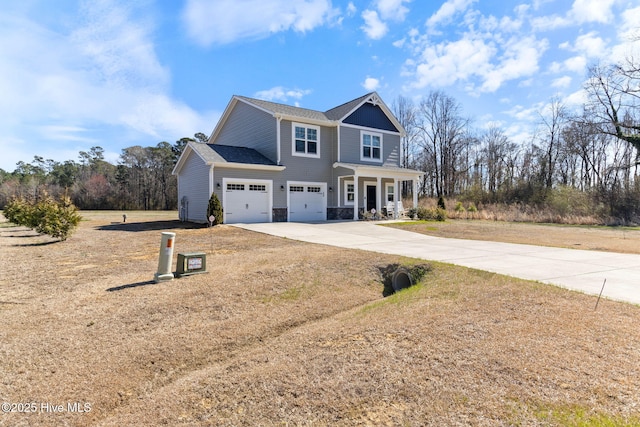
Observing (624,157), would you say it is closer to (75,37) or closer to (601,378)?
(601,378)

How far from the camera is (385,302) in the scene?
5.04m

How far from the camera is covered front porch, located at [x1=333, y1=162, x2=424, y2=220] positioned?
19.5m

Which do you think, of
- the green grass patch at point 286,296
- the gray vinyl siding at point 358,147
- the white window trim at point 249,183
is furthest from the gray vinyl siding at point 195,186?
the green grass patch at point 286,296

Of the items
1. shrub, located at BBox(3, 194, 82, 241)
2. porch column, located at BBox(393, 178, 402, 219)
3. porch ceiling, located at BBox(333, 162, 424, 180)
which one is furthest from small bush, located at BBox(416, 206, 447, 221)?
shrub, located at BBox(3, 194, 82, 241)

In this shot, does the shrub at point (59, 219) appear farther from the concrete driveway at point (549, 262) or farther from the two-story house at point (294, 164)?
the concrete driveway at point (549, 262)

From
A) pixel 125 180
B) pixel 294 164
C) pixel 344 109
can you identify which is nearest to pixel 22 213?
pixel 294 164

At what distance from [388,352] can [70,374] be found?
326 cm

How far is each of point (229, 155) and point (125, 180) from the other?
131ft

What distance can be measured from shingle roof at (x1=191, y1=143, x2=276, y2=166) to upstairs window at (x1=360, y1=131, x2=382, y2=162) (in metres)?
6.51

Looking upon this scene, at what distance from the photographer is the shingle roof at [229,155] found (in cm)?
1664

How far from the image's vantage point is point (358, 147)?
21.3 m

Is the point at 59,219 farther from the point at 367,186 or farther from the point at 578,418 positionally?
the point at 367,186

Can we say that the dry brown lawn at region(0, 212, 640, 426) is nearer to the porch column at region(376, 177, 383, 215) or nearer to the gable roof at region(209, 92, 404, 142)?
the porch column at region(376, 177, 383, 215)

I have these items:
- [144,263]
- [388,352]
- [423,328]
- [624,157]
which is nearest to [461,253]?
[423,328]
